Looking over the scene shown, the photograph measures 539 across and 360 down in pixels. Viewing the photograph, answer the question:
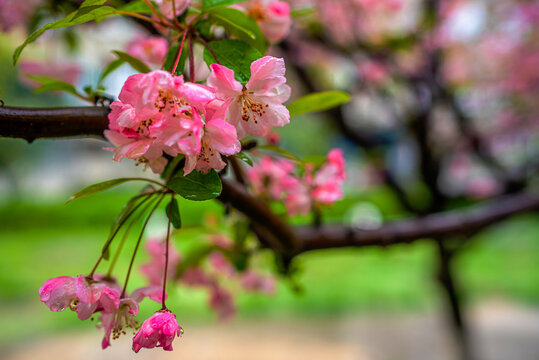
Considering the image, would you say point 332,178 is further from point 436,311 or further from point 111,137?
point 436,311

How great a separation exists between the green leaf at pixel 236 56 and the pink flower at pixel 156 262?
36 centimetres

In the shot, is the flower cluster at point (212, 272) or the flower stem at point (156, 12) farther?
the flower cluster at point (212, 272)

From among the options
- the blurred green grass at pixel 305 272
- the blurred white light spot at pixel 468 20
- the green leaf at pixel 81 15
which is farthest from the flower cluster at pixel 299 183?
the blurred white light spot at pixel 468 20

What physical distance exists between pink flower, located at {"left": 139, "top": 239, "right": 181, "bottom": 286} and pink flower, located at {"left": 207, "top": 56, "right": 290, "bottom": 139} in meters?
0.35

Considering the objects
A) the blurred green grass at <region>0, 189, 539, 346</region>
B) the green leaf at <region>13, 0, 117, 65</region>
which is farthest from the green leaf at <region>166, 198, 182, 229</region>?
the blurred green grass at <region>0, 189, 539, 346</region>

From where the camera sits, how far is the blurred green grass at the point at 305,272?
3758 mm

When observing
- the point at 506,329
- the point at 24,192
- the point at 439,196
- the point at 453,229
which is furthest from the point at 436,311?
the point at 24,192

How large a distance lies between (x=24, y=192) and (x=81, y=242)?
8.51 feet

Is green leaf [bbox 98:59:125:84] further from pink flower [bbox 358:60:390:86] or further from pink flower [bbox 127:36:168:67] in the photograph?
pink flower [bbox 358:60:390:86]

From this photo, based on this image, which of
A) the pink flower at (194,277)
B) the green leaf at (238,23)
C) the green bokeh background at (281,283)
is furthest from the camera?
the green bokeh background at (281,283)

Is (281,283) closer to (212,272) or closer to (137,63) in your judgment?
(212,272)

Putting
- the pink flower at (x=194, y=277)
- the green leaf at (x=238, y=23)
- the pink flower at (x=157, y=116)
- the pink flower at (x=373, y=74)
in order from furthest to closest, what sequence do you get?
the pink flower at (x=373, y=74)
the pink flower at (x=194, y=277)
the green leaf at (x=238, y=23)
the pink flower at (x=157, y=116)

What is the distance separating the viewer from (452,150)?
2.10 metres

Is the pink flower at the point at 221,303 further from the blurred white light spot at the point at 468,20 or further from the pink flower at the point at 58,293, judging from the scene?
the blurred white light spot at the point at 468,20
